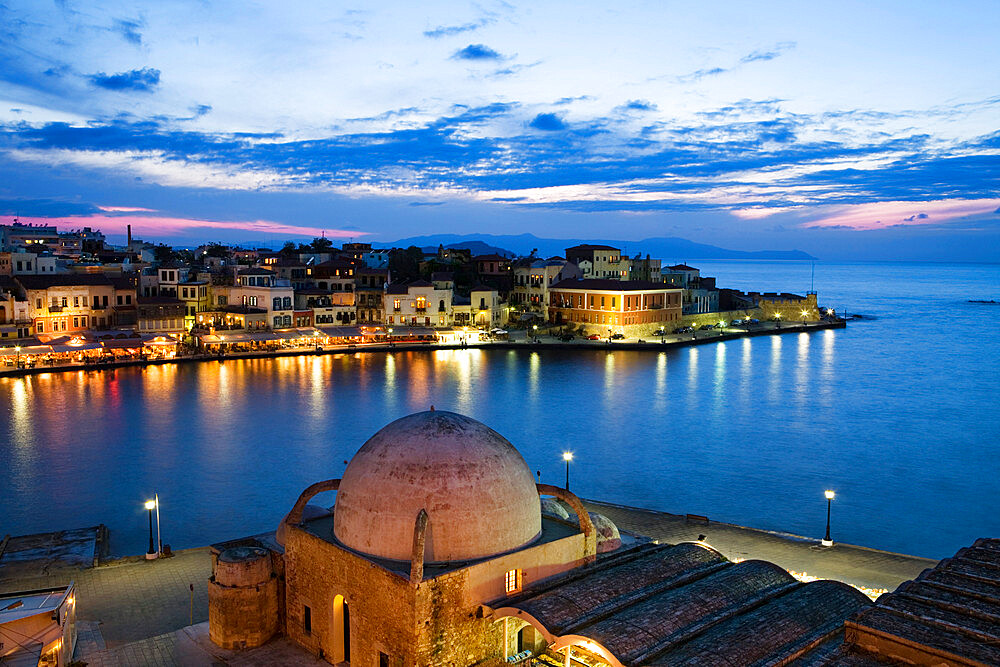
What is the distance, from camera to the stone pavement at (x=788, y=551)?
593 inches

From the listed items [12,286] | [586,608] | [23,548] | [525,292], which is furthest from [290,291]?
[586,608]

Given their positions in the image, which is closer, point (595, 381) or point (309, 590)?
point (309, 590)

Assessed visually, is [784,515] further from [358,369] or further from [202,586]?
[358,369]

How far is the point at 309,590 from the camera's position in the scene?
38.0 feet

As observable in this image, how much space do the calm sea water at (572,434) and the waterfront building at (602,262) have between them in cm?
1969

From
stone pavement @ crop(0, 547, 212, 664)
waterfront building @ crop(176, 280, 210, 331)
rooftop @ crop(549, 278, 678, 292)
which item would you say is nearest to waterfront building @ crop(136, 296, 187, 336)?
waterfront building @ crop(176, 280, 210, 331)

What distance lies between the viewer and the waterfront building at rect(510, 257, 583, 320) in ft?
216

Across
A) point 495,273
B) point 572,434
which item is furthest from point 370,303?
point 572,434

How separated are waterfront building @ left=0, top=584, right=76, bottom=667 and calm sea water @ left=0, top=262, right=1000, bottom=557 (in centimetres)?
712

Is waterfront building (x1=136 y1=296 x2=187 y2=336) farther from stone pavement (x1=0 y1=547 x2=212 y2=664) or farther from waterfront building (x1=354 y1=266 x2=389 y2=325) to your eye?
Result: stone pavement (x1=0 y1=547 x2=212 y2=664)

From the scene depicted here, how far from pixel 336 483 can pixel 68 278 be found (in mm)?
44355

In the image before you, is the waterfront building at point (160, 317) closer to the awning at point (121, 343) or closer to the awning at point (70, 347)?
the awning at point (121, 343)

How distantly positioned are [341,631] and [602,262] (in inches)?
2523

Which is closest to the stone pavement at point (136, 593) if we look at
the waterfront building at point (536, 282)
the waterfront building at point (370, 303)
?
the waterfront building at point (370, 303)
